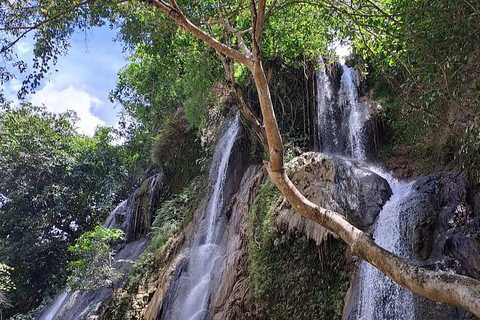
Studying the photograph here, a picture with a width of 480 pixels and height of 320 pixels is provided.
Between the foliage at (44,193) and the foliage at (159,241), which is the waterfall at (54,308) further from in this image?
the foliage at (159,241)

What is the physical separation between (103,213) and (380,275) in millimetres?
18635

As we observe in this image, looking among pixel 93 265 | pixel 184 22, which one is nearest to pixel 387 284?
pixel 184 22

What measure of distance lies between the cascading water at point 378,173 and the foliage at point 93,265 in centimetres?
780

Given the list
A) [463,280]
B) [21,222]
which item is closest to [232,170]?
[463,280]

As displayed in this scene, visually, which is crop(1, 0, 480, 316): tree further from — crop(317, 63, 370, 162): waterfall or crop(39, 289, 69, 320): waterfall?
crop(39, 289, 69, 320): waterfall

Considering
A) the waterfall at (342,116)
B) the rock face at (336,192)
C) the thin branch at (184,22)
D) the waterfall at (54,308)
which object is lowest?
the waterfall at (54,308)

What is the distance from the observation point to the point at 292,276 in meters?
7.98

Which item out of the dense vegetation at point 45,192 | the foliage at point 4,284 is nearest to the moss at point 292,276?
the foliage at point 4,284

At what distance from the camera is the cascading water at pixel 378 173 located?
6.18 meters

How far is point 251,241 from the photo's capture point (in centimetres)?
920

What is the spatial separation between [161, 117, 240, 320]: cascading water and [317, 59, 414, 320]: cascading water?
3402mm

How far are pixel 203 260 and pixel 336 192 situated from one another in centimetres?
468

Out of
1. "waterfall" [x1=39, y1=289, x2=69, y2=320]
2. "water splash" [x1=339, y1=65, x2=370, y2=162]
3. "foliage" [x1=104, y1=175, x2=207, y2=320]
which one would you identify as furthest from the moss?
"waterfall" [x1=39, y1=289, x2=69, y2=320]

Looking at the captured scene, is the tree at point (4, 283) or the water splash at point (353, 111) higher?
the water splash at point (353, 111)
